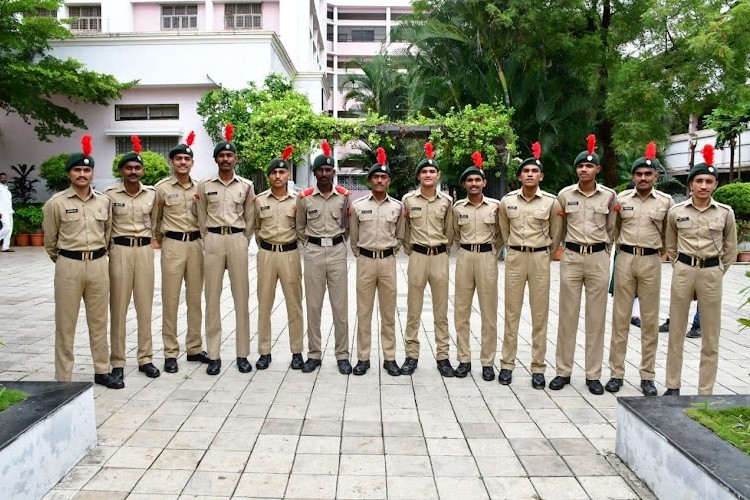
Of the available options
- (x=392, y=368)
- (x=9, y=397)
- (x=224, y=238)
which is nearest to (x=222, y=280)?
(x=224, y=238)

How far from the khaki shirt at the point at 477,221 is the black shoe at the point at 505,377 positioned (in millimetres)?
1070

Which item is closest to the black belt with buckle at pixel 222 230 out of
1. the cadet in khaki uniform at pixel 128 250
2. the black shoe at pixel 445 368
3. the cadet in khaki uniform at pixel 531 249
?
the cadet in khaki uniform at pixel 128 250

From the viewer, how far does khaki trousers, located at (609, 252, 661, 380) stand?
4.98 meters

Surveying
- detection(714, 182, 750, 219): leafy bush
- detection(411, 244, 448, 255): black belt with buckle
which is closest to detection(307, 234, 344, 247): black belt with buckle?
detection(411, 244, 448, 255): black belt with buckle

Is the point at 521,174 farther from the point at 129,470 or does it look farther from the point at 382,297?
the point at 129,470

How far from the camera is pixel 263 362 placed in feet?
18.9

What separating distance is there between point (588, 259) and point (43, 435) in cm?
393

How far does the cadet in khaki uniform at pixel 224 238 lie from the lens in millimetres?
5523

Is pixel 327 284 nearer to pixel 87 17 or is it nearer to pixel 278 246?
pixel 278 246

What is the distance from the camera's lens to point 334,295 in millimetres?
5648

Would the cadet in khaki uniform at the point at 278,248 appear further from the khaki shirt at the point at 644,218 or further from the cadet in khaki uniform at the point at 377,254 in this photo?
the khaki shirt at the point at 644,218

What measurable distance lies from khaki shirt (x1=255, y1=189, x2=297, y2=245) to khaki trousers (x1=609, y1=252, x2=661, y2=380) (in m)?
2.71

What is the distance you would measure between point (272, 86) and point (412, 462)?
1556 centimetres

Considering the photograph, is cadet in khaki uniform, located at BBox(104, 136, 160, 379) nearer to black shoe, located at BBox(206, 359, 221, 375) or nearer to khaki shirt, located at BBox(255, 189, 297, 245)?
black shoe, located at BBox(206, 359, 221, 375)
